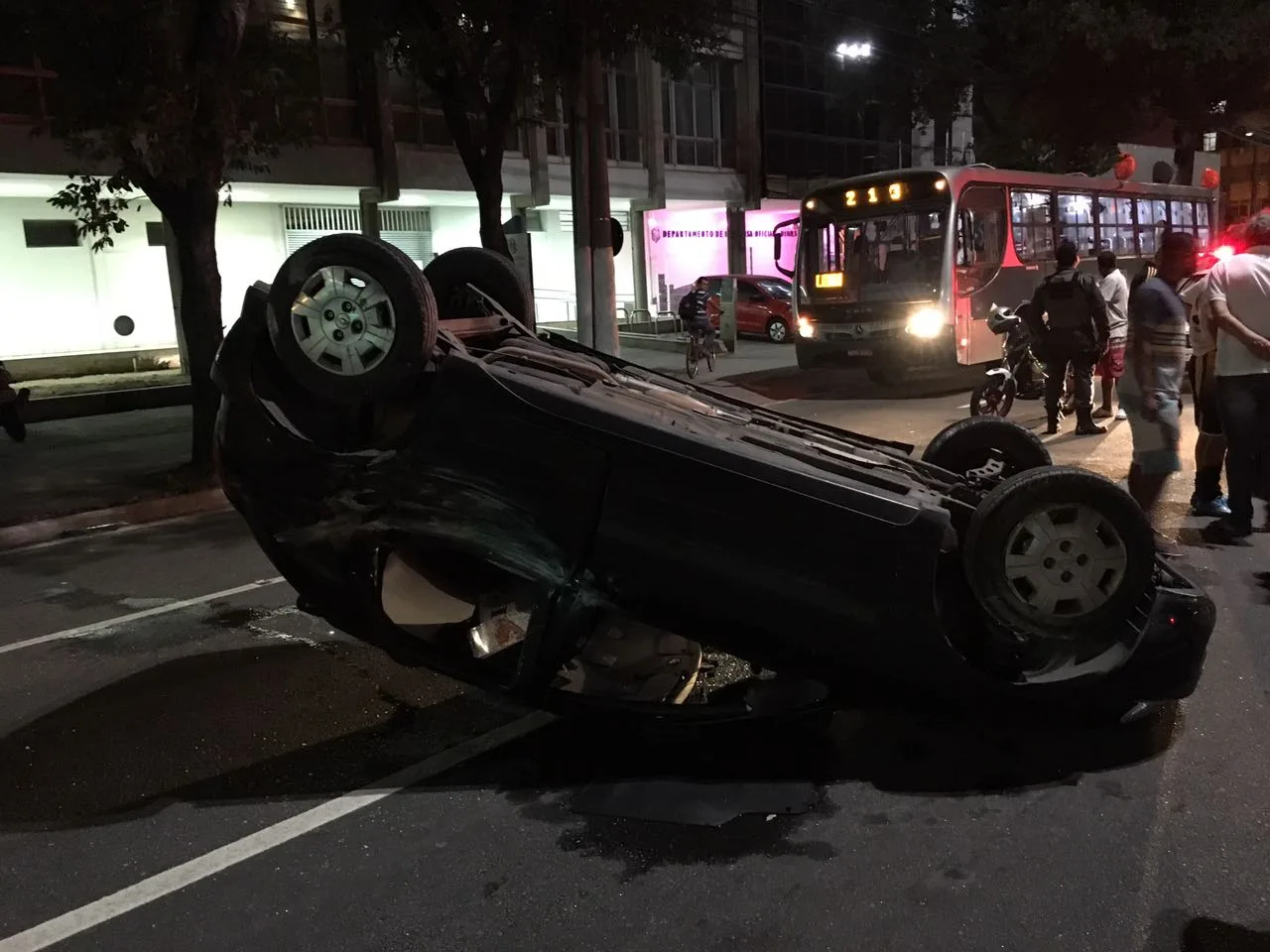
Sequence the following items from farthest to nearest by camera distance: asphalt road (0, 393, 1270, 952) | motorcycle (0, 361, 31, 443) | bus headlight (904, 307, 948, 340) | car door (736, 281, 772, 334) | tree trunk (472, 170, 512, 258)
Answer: car door (736, 281, 772, 334) → bus headlight (904, 307, 948, 340) → tree trunk (472, 170, 512, 258) → motorcycle (0, 361, 31, 443) → asphalt road (0, 393, 1270, 952)

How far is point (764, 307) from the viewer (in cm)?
2450

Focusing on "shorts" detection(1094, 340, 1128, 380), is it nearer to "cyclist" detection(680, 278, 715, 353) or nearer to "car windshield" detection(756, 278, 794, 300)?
"cyclist" detection(680, 278, 715, 353)

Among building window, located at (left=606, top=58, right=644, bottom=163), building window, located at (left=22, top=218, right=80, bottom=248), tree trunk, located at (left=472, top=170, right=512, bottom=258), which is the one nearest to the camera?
tree trunk, located at (left=472, top=170, right=512, bottom=258)

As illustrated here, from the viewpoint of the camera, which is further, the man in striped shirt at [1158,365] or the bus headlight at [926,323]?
the bus headlight at [926,323]

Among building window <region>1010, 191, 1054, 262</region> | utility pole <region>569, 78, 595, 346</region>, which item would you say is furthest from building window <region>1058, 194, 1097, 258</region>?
utility pole <region>569, 78, 595, 346</region>

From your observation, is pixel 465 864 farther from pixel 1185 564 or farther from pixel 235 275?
pixel 235 275

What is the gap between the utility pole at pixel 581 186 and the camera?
39.3 feet

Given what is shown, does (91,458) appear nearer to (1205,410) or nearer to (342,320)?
(342,320)

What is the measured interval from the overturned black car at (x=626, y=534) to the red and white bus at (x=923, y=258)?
11052mm

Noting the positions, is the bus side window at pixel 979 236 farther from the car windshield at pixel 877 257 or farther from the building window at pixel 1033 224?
the building window at pixel 1033 224

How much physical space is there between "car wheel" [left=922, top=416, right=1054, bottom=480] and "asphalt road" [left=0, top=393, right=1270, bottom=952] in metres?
1.13

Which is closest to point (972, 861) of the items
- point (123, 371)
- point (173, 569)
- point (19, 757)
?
point (19, 757)

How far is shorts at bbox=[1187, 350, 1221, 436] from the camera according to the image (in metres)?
6.50

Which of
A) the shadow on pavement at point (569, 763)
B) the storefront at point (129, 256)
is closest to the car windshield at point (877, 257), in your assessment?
the storefront at point (129, 256)
